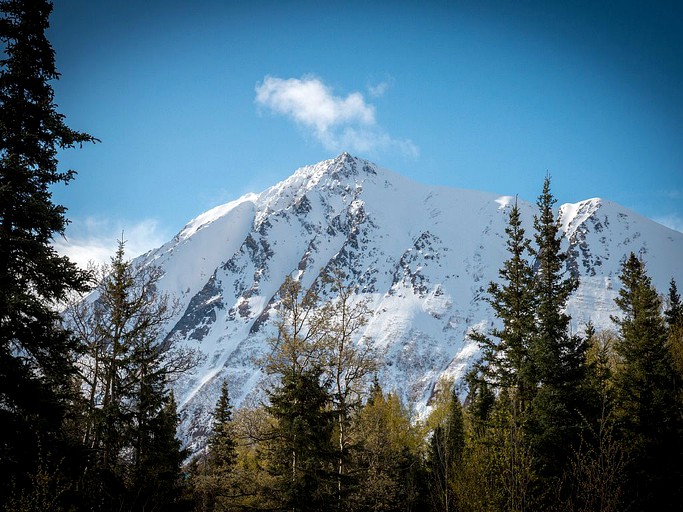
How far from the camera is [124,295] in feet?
47.4

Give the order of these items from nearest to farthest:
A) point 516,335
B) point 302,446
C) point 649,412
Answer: point 302,446
point 516,335
point 649,412

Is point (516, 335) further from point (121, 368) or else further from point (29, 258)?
point (29, 258)

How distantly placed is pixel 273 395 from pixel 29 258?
8.22m

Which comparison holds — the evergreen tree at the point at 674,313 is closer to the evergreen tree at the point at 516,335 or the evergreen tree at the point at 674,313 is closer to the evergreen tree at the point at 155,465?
the evergreen tree at the point at 516,335

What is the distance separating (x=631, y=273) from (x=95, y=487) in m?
29.3

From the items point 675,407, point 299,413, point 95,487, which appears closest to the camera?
point 95,487

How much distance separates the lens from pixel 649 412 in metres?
19.9

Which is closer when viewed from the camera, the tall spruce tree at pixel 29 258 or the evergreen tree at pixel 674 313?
the tall spruce tree at pixel 29 258

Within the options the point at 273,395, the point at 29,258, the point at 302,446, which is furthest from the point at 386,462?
the point at 29,258

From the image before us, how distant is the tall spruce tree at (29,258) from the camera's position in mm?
8188

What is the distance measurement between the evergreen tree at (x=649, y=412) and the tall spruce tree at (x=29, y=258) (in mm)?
19895

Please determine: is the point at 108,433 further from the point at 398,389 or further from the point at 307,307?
the point at 398,389

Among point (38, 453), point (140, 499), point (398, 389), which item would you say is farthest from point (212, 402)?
point (38, 453)

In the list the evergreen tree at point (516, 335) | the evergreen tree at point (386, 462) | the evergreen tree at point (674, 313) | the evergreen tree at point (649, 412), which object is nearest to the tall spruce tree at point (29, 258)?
the evergreen tree at point (386, 462)
